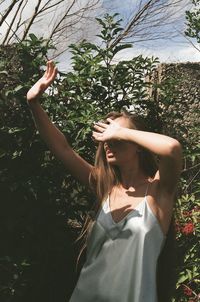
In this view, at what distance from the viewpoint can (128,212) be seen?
1.79 m

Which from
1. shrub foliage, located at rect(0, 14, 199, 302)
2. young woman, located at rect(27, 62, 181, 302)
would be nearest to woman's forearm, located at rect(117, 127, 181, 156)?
young woman, located at rect(27, 62, 181, 302)

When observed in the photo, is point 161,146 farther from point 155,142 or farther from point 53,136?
point 53,136

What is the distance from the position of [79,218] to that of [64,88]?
0.85 m

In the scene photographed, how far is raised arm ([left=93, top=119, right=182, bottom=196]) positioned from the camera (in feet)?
5.50

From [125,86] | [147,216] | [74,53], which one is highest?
[74,53]

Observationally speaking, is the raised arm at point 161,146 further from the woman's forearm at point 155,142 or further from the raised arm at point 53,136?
the raised arm at point 53,136

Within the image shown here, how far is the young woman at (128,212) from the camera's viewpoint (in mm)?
1680

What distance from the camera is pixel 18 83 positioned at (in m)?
3.22

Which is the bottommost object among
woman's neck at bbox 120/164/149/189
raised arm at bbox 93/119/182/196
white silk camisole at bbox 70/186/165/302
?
white silk camisole at bbox 70/186/165/302

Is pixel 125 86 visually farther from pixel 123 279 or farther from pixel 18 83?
pixel 123 279

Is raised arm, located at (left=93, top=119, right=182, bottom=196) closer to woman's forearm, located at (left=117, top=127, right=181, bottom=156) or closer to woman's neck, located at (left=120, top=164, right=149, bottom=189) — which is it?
woman's forearm, located at (left=117, top=127, right=181, bottom=156)

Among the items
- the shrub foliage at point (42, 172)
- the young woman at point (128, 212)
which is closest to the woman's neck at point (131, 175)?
the young woman at point (128, 212)

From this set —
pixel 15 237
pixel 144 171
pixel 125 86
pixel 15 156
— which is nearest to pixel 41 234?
pixel 15 237

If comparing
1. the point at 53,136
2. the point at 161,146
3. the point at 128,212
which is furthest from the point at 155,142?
the point at 53,136
